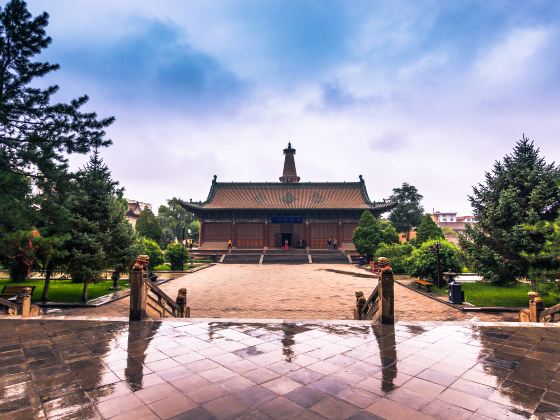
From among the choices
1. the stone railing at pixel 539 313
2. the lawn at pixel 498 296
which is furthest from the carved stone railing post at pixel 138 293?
the lawn at pixel 498 296

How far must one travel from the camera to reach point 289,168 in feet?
157

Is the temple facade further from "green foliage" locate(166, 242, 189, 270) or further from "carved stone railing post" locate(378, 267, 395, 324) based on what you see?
"carved stone railing post" locate(378, 267, 395, 324)

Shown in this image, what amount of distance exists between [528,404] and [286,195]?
3416 centimetres

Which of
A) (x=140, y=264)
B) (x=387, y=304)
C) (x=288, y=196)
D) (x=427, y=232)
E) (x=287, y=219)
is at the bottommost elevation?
(x=387, y=304)

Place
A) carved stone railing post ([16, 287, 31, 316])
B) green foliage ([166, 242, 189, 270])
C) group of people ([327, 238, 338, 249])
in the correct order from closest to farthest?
carved stone railing post ([16, 287, 31, 316]), green foliage ([166, 242, 189, 270]), group of people ([327, 238, 338, 249])

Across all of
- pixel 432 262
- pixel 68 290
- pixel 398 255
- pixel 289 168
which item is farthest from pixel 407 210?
pixel 68 290

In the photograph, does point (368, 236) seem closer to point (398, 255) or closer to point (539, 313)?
point (398, 255)

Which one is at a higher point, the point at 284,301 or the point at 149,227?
the point at 149,227

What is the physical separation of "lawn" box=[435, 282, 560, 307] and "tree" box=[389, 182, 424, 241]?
110 feet

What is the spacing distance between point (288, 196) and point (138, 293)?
101 ft

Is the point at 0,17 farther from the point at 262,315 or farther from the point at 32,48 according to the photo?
the point at 262,315

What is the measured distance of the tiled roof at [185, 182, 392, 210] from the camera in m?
34.8

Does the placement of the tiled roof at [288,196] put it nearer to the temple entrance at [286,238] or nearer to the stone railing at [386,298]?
the temple entrance at [286,238]

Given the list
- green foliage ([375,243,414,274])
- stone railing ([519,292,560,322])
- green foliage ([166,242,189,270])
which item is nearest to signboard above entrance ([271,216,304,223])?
green foliage ([375,243,414,274])
